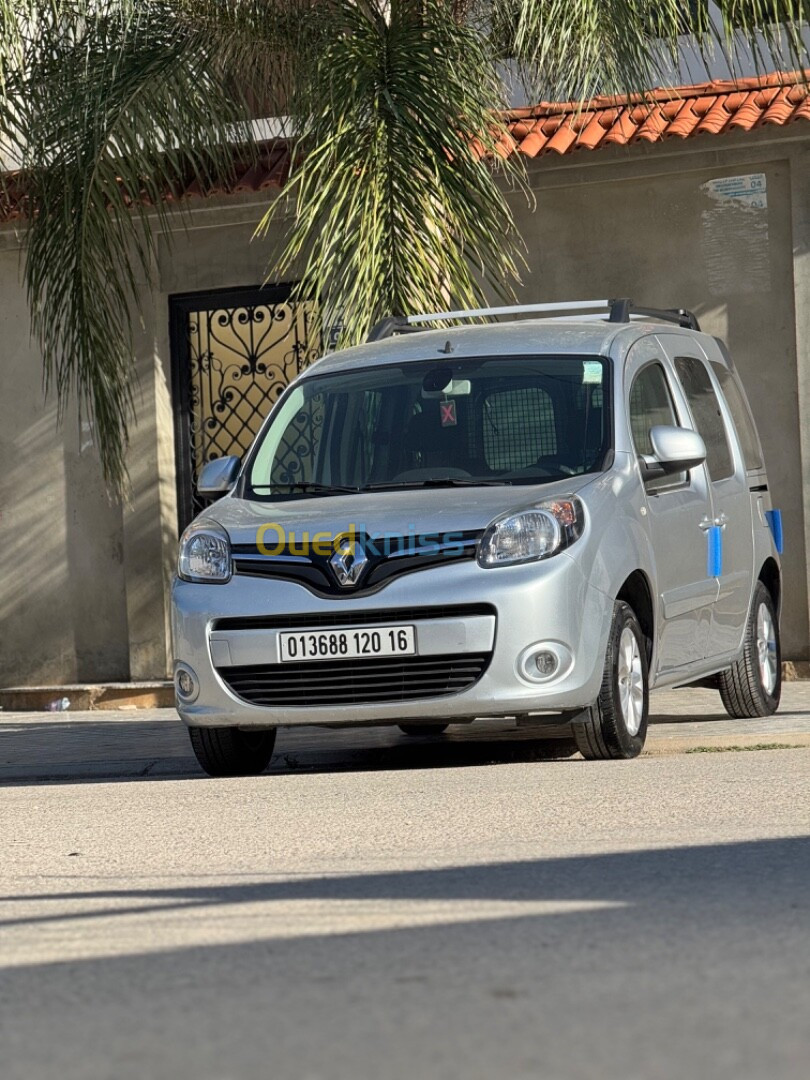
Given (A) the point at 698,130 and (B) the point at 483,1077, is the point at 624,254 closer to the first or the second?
(A) the point at 698,130

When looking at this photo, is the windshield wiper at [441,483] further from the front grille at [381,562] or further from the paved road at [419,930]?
the paved road at [419,930]

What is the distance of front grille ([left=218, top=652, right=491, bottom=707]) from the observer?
7.96 meters

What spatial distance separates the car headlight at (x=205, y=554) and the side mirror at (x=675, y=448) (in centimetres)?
190

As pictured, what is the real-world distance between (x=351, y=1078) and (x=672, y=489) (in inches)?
238

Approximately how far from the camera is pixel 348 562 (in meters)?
8.02

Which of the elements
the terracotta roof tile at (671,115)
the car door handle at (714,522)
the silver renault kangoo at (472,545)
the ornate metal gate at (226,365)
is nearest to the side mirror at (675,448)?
the silver renault kangoo at (472,545)

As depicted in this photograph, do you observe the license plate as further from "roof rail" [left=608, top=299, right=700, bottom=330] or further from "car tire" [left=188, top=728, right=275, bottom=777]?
"roof rail" [left=608, top=299, right=700, bottom=330]

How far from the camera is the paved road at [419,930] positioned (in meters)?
3.39

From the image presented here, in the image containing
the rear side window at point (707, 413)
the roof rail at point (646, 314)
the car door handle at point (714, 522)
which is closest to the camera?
the car door handle at point (714, 522)

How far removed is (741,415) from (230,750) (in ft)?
11.4

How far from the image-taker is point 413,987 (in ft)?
12.8

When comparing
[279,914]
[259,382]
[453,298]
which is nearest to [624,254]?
[453,298]

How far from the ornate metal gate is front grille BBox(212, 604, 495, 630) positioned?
7474 millimetres

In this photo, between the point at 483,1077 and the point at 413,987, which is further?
the point at 413,987
